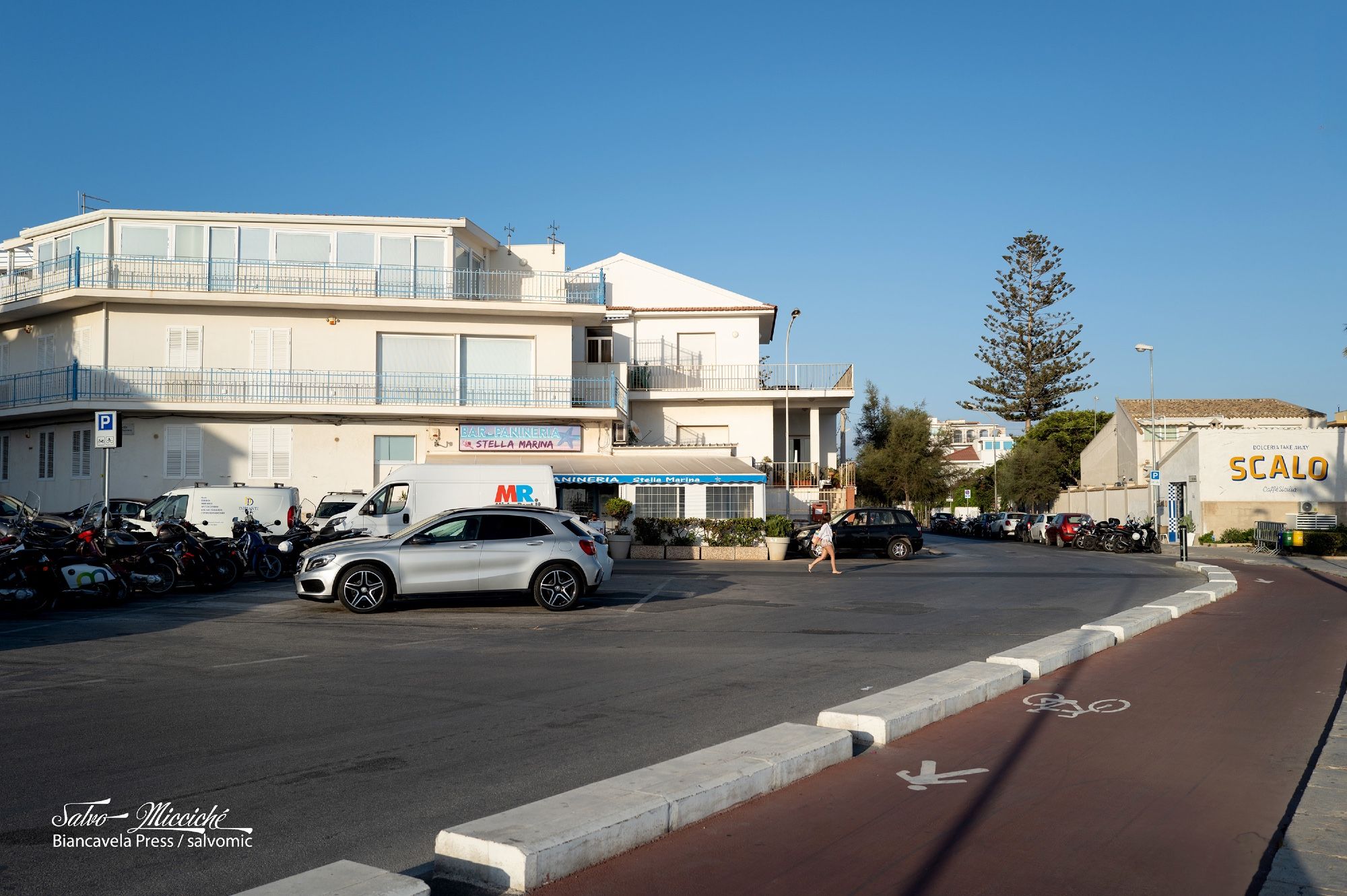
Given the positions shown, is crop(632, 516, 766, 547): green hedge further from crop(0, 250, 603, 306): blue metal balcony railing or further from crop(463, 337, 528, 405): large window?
crop(0, 250, 603, 306): blue metal balcony railing

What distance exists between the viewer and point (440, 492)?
23.9 metres

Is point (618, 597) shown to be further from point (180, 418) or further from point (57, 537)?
point (180, 418)

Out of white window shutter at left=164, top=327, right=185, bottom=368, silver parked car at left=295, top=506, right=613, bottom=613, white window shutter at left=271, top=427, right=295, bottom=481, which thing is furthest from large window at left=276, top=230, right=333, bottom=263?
silver parked car at left=295, top=506, right=613, bottom=613

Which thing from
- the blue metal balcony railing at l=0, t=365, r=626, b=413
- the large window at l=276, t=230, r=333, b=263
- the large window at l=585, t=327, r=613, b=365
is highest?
the large window at l=276, t=230, r=333, b=263

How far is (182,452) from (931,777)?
1315 inches

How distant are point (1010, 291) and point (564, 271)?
144 feet

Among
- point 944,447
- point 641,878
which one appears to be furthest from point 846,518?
point 944,447

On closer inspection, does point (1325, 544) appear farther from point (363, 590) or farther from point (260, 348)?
point (260, 348)

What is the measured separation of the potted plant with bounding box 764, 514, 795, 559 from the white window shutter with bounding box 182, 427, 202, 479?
1902 cm

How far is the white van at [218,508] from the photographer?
969 inches

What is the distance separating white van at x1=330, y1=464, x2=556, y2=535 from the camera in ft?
75.6

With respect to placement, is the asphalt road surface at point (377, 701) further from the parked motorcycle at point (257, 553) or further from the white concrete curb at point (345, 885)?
the parked motorcycle at point (257, 553)

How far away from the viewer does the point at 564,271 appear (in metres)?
40.8

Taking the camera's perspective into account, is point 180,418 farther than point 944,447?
No
